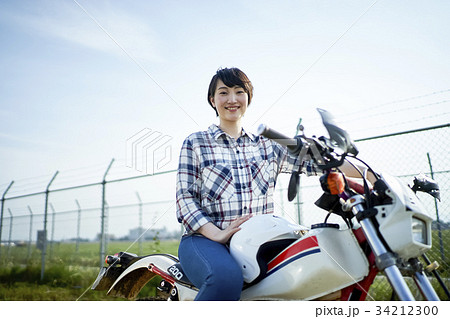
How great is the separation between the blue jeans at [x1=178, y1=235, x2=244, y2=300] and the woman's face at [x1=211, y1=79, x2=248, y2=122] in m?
0.79

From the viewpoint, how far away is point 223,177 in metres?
2.00

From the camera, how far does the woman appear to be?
1.61 metres

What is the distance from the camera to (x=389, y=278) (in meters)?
1.23

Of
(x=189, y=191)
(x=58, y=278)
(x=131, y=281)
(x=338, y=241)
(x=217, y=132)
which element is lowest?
(x=58, y=278)

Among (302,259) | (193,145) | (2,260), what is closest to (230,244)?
(302,259)

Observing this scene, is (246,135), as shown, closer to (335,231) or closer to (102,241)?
(335,231)

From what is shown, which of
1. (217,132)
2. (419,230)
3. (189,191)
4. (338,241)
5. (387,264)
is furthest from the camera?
(217,132)

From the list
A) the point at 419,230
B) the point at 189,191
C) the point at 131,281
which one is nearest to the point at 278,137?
the point at 419,230

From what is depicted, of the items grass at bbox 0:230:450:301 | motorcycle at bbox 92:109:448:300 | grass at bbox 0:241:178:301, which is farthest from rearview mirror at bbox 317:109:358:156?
grass at bbox 0:241:178:301

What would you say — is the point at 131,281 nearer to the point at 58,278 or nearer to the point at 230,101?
the point at 230,101

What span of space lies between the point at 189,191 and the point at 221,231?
313 millimetres

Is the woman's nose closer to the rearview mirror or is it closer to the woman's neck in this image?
the woman's neck

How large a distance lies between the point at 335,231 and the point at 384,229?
22 cm

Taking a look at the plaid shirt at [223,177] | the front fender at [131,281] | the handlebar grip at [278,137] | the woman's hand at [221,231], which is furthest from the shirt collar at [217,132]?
the front fender at [131,281]
